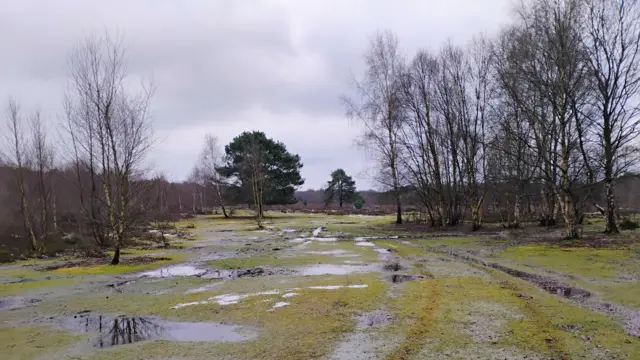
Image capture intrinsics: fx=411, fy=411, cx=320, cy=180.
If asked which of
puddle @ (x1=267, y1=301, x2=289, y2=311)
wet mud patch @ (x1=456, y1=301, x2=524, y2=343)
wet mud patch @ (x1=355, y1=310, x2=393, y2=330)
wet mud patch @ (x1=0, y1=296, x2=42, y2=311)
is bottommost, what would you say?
wet mud patch @ (x1=0, y1=296, x2=42, y2=311)

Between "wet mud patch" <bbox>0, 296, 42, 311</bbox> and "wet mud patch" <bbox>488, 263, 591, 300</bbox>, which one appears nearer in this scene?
"wet mud patch" <bbox>488, 263, 591, 300</bbox>

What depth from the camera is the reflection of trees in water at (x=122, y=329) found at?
6935 mm

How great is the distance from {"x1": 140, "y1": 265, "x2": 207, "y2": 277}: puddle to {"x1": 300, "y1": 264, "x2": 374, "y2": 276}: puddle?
3.70 m

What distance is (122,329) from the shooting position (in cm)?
759

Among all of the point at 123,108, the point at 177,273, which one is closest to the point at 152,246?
the point at 123,108

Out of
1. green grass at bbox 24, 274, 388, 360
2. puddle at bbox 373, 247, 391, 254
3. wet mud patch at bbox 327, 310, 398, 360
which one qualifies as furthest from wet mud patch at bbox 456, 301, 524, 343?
puddle at bbox 373, 247, 391, 254

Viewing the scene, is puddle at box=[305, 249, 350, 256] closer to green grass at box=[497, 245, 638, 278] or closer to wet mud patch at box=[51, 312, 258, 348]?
green grass at box=[497, 245, 638, 278]

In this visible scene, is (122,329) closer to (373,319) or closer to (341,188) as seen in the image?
(373,319)

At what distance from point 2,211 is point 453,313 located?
2918 cm

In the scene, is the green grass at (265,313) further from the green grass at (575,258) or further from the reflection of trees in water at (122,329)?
the green grass at (575,258)

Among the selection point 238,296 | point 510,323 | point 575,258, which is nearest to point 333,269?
point 238,296

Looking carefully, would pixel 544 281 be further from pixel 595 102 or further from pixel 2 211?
pixel 2 211

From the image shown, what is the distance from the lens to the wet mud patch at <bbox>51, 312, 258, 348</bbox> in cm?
683

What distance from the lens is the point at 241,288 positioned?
1089 cm
